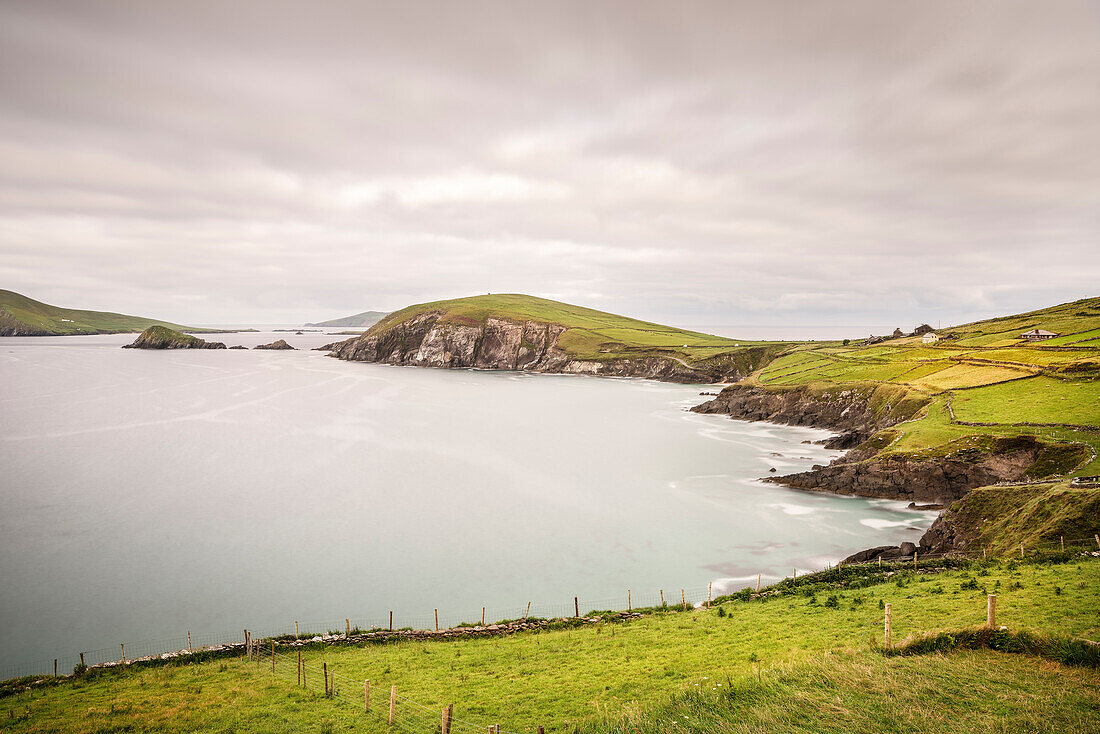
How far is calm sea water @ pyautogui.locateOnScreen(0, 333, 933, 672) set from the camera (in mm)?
30828

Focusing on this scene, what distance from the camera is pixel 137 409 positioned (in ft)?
302

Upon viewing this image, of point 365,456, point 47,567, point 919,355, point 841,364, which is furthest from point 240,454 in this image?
point 919,355

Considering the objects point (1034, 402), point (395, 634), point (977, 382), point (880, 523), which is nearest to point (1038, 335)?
point (977, 382)

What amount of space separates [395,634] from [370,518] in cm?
2168

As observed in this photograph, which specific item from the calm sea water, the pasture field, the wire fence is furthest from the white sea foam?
the pasture field

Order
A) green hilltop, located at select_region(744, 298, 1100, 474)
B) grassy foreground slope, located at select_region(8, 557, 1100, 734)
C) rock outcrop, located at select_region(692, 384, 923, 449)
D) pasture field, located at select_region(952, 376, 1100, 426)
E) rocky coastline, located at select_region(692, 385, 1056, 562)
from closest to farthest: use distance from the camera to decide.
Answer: grassy foreground slope, located at select_region(8, 557, 1100, 734)
rocky coastline, located at select_region(692, 385, 1056, 562)
pasture field, located at select_region(952, 376, 1100, 426)
green hilltop, located at select_region(744, 298, 1100, 474)
rock outcrop, located at select_region(692, 384, 923, 449)

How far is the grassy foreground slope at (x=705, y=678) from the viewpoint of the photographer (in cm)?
1212

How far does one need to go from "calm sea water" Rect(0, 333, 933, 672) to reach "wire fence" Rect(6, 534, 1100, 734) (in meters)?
0.50

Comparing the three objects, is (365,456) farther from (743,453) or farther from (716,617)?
(716,617)

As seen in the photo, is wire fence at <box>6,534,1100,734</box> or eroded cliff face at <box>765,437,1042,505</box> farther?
eroded cliff face at <box>765,437,1042,505</box>

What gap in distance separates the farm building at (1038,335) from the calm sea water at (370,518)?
44.6 metres

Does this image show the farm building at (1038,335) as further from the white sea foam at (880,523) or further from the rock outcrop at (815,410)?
the white sea foam at (880,523)

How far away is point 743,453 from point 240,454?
2528 inches

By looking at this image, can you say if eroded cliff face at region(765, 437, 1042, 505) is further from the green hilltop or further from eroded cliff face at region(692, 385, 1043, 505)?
the green hilltop
